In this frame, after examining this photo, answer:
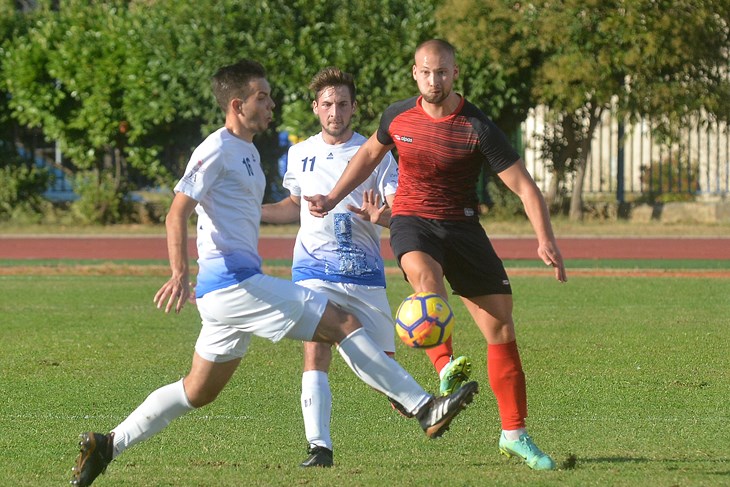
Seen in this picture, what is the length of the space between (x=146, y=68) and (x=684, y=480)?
22.9 meters

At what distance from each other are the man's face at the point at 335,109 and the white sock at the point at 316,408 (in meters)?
1.45

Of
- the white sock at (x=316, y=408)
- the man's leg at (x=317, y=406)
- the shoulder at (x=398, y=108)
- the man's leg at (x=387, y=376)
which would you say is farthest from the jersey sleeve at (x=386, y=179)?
the man's leg at (x=387, y=376)

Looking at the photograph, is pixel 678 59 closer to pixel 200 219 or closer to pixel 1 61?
pixel 1 61

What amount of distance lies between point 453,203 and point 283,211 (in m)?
1.07

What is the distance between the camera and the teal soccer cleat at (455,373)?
687 cm

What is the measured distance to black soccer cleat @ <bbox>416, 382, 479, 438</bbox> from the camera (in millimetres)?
6020

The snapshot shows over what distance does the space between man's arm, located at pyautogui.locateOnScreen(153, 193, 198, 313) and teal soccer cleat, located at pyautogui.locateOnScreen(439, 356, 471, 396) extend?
1.54m

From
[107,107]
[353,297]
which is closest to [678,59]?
[107,107]

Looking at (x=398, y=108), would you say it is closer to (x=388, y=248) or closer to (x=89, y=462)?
(x=89, y=462)

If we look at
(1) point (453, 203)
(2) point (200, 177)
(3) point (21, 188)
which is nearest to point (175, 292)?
(2) point (200, 177)

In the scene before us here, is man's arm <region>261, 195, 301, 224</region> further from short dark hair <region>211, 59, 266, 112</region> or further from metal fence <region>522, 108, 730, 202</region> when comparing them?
metal fence <region>522, 108, 730, 202</region>

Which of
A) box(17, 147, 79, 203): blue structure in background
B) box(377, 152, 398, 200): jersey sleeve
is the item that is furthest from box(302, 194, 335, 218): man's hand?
box(17, 147, 79, 203): blue structure in background

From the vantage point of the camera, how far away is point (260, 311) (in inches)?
244

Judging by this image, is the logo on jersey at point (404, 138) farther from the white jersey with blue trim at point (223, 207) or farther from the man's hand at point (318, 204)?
the white jersey with blue trim at point (223, 207)
